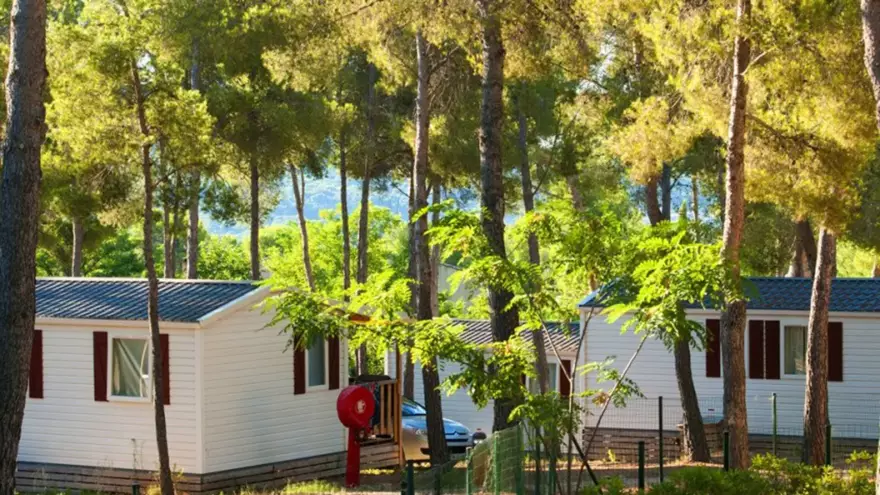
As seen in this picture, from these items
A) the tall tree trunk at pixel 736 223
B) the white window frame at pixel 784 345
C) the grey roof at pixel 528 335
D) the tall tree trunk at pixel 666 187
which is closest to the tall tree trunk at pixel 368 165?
the grey roof at pixel 528 335

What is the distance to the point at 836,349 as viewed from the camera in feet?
75.3

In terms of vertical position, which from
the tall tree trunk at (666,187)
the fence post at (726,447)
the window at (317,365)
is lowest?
the fence post at (726,447)

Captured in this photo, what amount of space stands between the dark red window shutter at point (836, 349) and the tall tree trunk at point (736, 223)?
6.27 meters

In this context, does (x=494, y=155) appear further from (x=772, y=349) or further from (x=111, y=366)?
(x=772, y=349)

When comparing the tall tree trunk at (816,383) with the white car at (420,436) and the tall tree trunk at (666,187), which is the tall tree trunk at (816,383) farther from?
the tall tree trunk at (666,187)

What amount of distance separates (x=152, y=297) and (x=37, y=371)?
3.46 m

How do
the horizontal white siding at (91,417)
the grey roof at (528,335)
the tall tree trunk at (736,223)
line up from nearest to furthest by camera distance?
the tall tree trunk at (736,223) < the horizontal white siding at (91,417) < the grey roof at (528,335)

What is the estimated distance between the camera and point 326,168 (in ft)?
118

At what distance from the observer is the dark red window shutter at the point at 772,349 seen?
23.2 metres

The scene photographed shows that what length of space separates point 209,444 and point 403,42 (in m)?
8.52

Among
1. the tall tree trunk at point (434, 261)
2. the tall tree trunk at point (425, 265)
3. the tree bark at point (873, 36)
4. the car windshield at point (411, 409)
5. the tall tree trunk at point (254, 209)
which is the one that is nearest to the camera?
the tree bark at point (873, 36)

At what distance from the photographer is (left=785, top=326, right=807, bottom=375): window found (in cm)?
2314

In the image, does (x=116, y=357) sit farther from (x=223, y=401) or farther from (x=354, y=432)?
(x=354, y=432)

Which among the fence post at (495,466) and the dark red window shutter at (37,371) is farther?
the dark red window shutter at (37,371)
